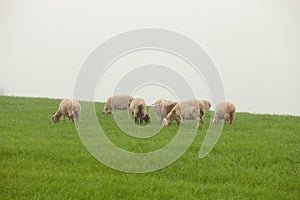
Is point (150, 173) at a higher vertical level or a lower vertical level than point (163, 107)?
lower

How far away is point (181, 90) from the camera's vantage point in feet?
51.0

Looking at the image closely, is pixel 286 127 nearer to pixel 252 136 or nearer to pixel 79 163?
pixel 252 136

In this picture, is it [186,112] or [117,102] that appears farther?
[117,102]

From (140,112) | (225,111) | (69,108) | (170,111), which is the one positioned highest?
(225,111)

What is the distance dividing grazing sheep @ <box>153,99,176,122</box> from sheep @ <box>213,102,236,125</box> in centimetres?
218

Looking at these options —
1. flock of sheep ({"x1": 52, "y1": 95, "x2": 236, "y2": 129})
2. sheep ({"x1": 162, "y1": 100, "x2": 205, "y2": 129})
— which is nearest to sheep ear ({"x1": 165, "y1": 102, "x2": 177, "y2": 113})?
flock of sheep ({"x1": 52, "y1": 95, "x2": 236, "y2": 129})

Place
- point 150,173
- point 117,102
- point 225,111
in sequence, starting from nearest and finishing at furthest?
point 150,173
point 225,111
point 117,102

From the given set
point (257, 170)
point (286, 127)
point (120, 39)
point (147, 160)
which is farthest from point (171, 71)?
point (286, 127)

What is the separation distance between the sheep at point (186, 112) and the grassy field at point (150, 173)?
1.70 ft

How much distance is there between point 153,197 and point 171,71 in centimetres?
593

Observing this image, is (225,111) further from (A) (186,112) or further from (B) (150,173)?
(B) (150,173)

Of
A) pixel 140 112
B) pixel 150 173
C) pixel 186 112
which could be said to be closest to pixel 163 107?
pixel 140 112

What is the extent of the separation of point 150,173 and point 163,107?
8166mm

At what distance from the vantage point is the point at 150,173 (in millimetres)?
11562
